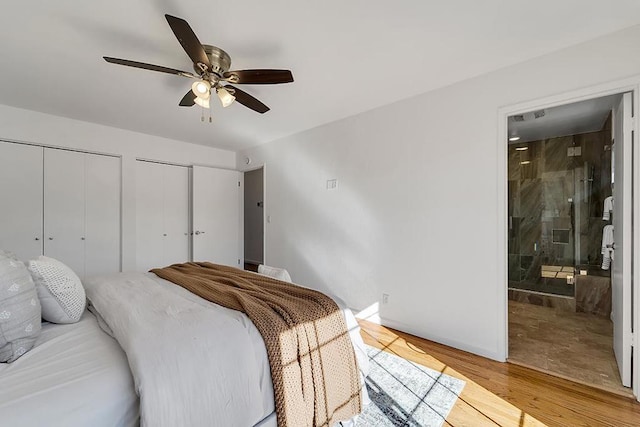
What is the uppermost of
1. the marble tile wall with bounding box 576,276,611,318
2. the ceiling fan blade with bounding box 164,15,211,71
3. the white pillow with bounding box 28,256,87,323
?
the ceiling fan blade with bounding box 164,15,211,71

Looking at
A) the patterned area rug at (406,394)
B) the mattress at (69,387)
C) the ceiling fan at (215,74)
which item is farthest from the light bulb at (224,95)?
the patterned area rug at (406,394)

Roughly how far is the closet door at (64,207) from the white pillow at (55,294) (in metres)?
2.66

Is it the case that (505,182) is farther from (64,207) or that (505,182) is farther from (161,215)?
(64,207)

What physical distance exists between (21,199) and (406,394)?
14.9ft

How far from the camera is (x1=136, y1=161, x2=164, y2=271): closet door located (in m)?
4.12

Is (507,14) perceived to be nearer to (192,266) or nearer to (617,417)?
(617,417)

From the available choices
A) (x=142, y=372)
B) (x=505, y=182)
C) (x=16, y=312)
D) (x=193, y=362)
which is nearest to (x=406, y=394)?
(x=193, y=362)

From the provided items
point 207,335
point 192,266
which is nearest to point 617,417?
point 207,335

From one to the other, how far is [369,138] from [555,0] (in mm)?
1822

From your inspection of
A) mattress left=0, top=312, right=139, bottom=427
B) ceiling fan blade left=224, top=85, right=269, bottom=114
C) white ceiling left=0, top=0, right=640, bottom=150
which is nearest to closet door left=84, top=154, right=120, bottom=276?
white ceiling left=0, top=0, right=640, bottom=150

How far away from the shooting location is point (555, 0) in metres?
1.60

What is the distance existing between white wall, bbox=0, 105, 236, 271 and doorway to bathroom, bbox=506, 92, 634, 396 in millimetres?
4478

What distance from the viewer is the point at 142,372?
0.98m

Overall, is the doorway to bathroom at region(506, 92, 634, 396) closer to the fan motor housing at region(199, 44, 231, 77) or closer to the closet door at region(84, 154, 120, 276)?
the fan motor housing at region(199, 44, 231, 77)
